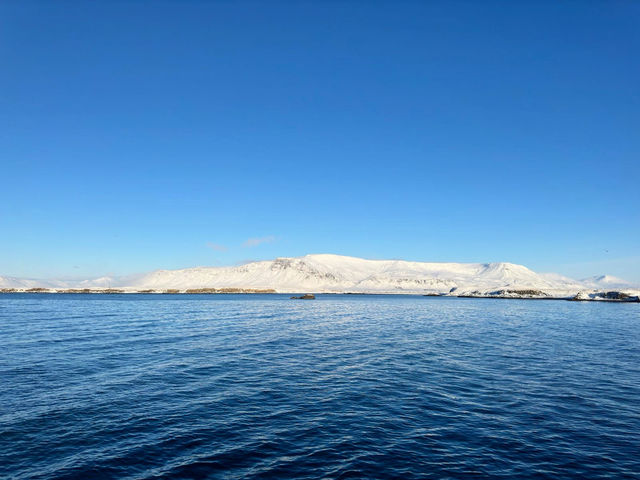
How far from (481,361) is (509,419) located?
573 inches

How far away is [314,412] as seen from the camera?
62.0 feet

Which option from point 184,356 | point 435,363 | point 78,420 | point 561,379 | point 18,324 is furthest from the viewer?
A: point 18,324

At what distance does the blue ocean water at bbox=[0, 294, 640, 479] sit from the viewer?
13.4 m

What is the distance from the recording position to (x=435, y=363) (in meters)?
30.8

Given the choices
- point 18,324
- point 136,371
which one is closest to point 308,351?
point 136,371

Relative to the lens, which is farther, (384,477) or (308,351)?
(308,351)

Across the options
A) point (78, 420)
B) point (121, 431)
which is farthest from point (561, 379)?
point (78, 420)

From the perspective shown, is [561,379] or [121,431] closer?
[121,431]

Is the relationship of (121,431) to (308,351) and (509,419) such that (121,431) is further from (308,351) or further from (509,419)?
(308,351)

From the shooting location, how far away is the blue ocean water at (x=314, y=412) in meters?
13.4

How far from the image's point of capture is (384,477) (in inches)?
490

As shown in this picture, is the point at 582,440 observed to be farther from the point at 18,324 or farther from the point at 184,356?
the point at 18,324

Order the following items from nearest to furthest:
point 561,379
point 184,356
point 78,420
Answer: point 78,420, point 561,379, point 184,356

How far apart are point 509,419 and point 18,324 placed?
6653 cm
